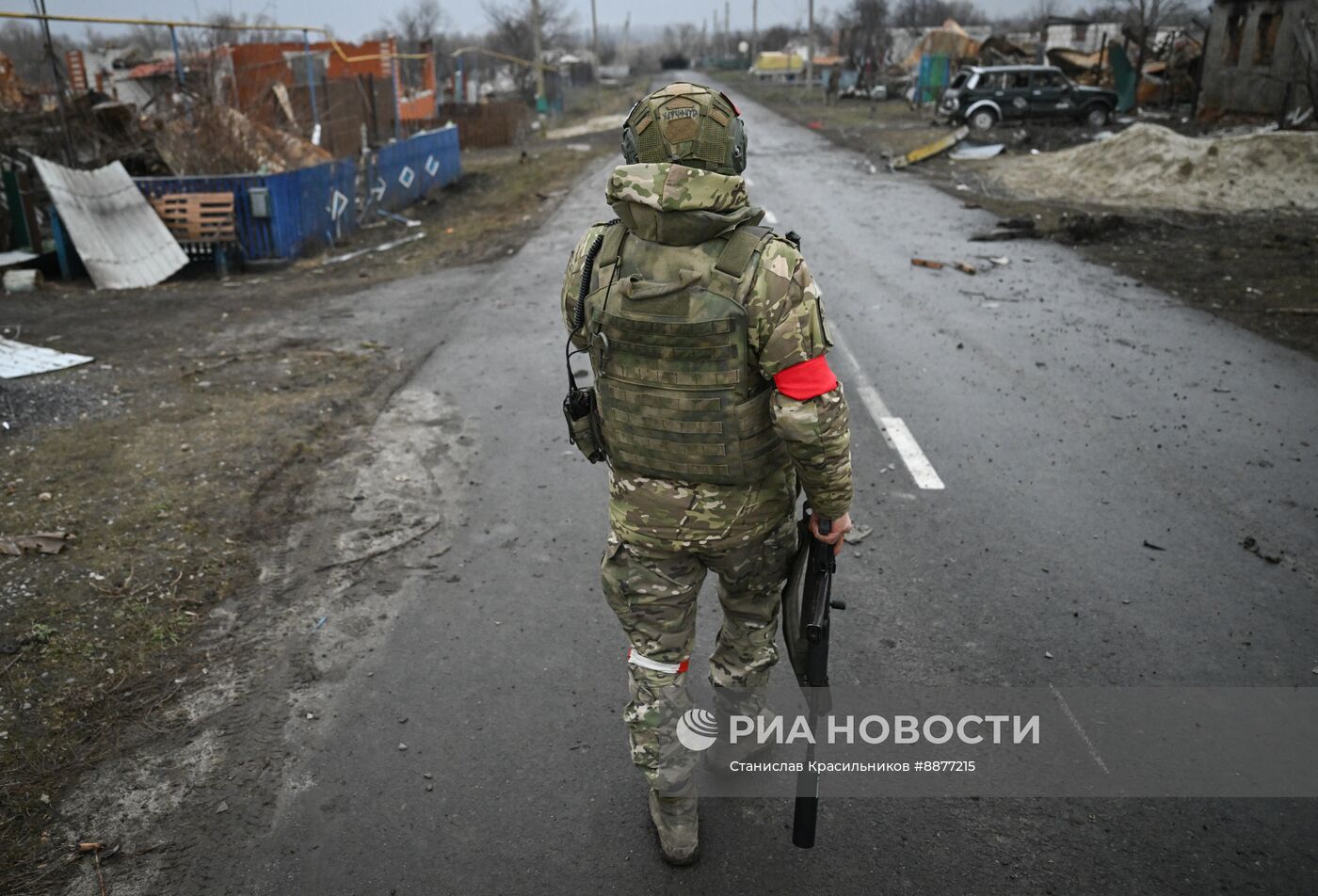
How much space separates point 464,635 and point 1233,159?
49.9 feet

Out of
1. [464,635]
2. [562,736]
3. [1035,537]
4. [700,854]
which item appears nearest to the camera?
[700,854]

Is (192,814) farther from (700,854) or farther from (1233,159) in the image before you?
(1233,159)

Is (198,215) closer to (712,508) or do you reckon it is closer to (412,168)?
(412,168)

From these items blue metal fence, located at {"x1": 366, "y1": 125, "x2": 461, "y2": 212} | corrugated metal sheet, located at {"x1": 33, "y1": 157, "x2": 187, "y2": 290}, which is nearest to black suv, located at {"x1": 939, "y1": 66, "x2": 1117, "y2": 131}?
blue metal fence, located at {"x1": 366, "y1": 125, "x2": 461, "y2": 212}

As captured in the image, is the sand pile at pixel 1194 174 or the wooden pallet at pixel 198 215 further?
the sand pile at pixel 1194 174

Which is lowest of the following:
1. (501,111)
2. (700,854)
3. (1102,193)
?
(700,854)

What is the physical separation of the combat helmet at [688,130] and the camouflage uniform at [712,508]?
79 millimetres

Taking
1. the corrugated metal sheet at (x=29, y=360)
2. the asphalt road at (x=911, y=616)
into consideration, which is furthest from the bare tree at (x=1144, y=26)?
the corrugated metal sheet at (x=29, y=360)

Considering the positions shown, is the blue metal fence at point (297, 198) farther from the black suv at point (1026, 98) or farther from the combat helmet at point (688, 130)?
the black suv at point (1026, 98)

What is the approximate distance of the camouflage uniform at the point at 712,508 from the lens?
90.2 inches

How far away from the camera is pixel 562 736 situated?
10.2 feet

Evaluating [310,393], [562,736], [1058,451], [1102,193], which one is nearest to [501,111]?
[1102,193]

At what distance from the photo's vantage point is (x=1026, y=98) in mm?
24672

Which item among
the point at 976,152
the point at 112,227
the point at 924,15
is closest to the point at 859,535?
the point at 112,227
